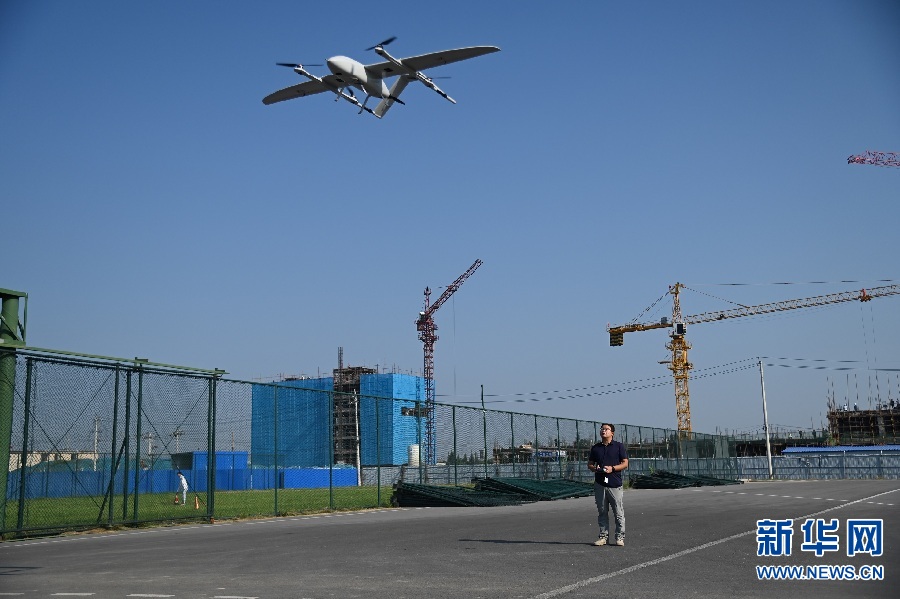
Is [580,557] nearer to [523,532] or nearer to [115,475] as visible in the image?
[523,532]

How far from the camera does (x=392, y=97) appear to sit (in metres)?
30.3

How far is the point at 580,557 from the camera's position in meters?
10.6

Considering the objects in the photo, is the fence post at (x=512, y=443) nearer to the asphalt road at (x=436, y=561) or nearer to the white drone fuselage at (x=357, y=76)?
the white drone fuselage at (x=357, y=76)

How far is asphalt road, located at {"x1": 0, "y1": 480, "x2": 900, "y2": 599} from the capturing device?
26.4 feet

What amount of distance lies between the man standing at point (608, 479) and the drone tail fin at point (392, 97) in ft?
66.8

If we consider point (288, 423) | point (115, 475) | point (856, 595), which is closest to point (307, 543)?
point (115, 475)

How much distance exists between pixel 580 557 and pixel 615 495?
1.51m

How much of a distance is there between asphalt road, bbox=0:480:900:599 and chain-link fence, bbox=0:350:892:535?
1273mm

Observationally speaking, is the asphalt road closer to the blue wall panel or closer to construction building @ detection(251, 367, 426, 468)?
construction building @ detection(251, 367, 426, 468)

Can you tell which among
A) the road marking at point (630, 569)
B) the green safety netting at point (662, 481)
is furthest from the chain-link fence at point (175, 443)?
the road marking at point (630, 569)

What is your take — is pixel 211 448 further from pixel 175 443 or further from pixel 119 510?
pixel 119 510

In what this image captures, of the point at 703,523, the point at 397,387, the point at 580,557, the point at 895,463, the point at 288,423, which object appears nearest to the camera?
the point at 580,557

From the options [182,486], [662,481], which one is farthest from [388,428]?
[662,481]

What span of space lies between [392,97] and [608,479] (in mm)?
21216
